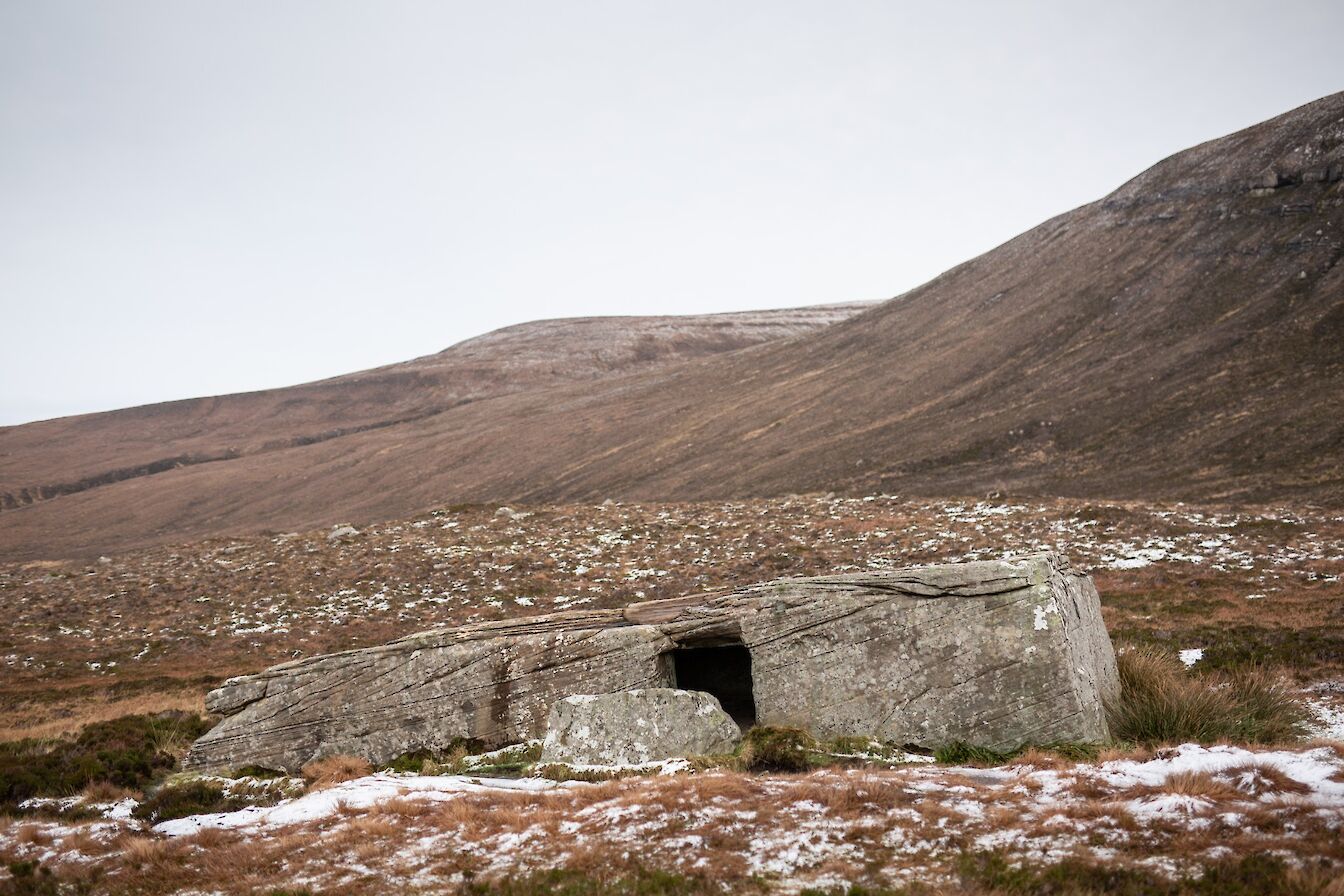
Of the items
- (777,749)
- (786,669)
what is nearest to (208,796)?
(777,749)

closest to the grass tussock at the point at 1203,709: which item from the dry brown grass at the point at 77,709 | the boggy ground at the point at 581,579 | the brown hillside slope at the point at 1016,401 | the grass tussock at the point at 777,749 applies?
the boggy ground at the point at 581,579

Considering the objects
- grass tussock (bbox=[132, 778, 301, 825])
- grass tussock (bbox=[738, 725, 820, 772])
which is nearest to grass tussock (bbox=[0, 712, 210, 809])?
grass tussock (bbox=[132, 778, 301, 825])

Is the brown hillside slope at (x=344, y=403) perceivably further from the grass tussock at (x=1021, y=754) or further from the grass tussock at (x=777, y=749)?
the grass tussock at (x=1021, y=754)

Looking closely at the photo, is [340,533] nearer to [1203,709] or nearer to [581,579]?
[581,579]

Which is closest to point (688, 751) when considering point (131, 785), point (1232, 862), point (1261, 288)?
point (1232, 862)

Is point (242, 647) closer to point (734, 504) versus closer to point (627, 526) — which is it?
point (627, 526)

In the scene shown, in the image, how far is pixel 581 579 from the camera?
32.2m

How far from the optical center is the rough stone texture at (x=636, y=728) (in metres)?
12.5

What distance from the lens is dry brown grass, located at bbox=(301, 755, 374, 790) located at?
1259 cm

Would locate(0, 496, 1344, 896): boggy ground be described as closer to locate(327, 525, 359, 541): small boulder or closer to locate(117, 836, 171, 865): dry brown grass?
locate(117, 836, 171, 865): dry brown grass

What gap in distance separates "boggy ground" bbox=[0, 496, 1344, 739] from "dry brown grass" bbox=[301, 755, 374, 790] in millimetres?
9268

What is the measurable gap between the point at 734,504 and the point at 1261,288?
3909 cm

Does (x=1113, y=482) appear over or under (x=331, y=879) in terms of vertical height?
under

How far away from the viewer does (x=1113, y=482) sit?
43.4 m
